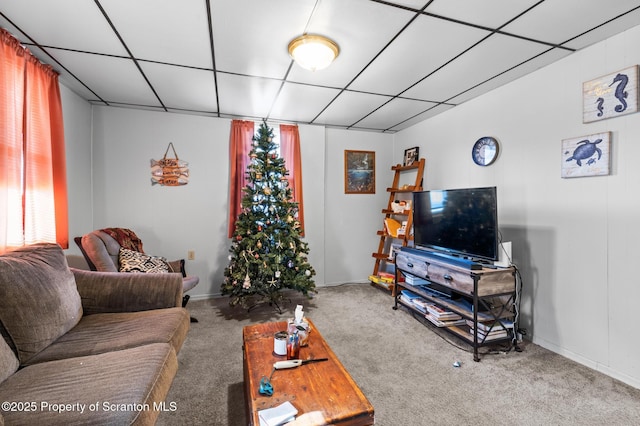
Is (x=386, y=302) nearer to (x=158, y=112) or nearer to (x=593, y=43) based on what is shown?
(x=593, y=43)

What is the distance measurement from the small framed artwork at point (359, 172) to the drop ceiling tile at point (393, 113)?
1.44 feet

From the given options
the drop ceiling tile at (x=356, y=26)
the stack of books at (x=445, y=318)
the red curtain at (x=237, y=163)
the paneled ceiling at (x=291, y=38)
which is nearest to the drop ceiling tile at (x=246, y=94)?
the paneled ceiling at (x=291, y=38)

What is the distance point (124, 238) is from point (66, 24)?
5.85 feet

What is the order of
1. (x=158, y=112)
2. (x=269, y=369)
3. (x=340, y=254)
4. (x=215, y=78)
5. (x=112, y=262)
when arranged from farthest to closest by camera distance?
1. (x=340, y=254)
2. (x=158, y=112)
3. (x=215, y=78)
4. (x=112, y=262)
5. (x=269, y=369)

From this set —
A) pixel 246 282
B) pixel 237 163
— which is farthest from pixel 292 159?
pixel 246 282

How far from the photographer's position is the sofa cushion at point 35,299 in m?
1.37

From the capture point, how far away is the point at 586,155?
2135 mm

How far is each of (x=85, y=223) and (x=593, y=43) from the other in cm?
487

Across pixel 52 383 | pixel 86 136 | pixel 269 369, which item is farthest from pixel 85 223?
pixel 269 369

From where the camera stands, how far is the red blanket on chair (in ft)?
8.93

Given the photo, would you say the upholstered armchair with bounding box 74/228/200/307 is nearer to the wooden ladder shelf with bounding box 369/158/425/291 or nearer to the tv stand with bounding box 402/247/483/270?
the tv stand with bounding box 402/247/483/270

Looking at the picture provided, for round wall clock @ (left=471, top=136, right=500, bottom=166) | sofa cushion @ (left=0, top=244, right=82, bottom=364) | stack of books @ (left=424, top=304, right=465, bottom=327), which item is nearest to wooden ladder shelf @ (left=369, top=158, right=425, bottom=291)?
round wall clock @ (left=471, top=136, right=500, bottom=166)

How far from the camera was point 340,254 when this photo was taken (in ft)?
14.3

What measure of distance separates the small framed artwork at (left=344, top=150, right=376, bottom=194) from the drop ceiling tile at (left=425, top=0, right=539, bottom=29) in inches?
104
